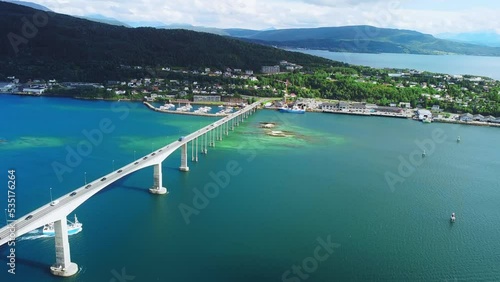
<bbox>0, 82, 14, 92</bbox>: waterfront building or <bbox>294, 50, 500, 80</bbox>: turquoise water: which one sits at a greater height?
<bbox>294, 50, 500, 80</bbox>: turquoise water

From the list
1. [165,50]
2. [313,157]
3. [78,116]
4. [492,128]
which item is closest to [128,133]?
[78,116]

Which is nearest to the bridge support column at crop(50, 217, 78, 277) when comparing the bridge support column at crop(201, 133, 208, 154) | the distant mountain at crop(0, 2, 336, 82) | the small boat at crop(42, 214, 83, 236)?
the small boat at crop(42, 214, 83, 236)

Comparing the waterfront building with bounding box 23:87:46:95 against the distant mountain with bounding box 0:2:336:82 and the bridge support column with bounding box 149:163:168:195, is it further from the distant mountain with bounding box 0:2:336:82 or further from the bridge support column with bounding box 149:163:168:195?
the bridge support column with bounding box 149:163:168:195

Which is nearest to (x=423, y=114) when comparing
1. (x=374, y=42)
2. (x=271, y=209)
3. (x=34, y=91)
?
(x=271, y=209)

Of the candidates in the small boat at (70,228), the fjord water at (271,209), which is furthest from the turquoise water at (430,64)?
the small boat at (70,228)

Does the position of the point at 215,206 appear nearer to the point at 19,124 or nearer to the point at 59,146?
the point at 59,146

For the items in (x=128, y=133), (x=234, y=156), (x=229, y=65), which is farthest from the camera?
(x=229, y=65)

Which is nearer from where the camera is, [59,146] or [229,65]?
[59,146]
